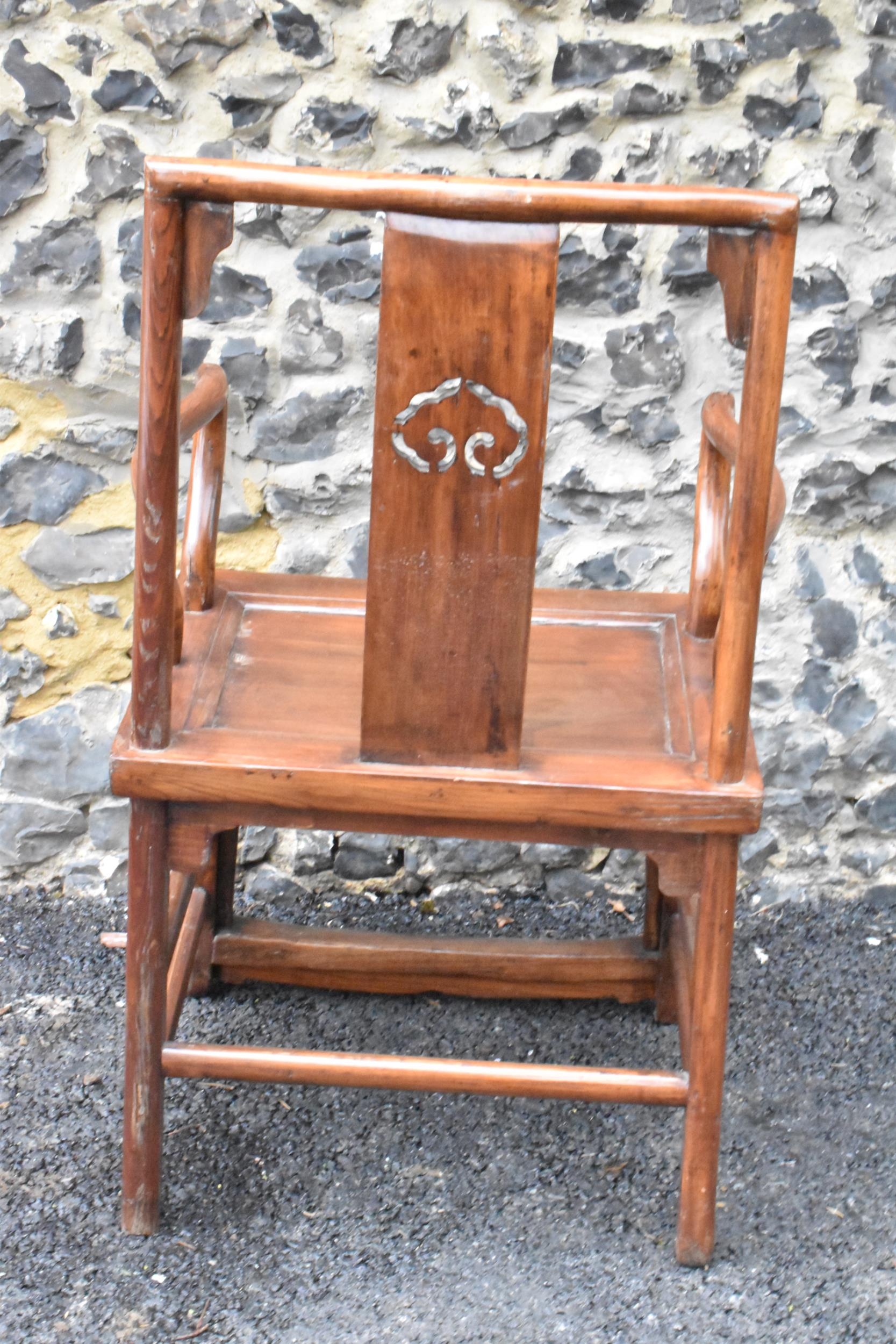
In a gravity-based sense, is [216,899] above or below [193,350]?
below

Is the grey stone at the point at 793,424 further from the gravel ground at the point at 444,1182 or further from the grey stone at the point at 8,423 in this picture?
the grey stone at the point at 8,423

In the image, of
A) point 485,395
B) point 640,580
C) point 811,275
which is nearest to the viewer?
point 485,395

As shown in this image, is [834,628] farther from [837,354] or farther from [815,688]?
[837,354]

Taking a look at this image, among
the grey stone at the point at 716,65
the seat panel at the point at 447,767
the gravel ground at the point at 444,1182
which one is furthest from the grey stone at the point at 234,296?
the gravel ground at the point at 444,1182

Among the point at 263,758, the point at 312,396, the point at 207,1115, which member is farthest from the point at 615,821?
the point at 312,396

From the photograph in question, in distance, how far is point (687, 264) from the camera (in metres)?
2.19

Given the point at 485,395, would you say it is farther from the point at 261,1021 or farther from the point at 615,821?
the point at 261,1021

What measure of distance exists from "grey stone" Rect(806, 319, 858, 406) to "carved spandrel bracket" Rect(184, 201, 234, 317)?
1.13 m

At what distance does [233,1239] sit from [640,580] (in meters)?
1.15

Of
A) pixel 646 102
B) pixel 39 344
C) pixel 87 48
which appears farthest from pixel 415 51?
pixel 39 344

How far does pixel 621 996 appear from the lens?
2.23 m

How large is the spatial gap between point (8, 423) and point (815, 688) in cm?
134

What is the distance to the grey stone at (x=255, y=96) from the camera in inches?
82.0

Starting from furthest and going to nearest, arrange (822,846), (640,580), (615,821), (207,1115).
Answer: (822,846) → (640,580) → (207,1115) → (615,821)
